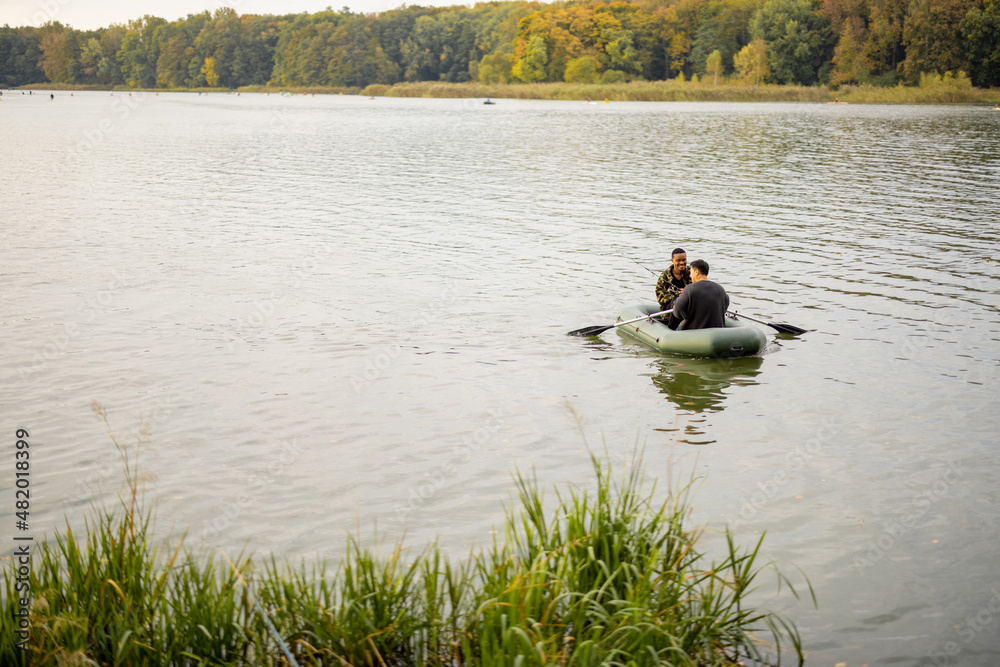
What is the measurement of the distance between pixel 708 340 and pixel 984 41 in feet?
283

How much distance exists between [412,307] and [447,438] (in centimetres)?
549

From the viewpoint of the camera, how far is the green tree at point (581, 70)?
117625mm

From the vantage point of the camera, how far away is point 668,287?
12391 millimetres

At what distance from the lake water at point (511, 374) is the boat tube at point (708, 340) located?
0.24 m

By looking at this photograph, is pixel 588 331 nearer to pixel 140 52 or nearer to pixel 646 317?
pixel 646 317

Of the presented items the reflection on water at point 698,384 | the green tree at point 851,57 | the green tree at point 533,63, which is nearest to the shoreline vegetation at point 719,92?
the green tree at point 851,57

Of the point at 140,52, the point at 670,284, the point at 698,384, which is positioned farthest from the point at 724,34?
the point at 698,384

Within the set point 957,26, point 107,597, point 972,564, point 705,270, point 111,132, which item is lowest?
point 972,564

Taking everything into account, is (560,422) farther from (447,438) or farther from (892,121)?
(892,121)

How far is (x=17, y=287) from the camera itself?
1468 cm

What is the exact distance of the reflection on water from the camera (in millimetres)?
9156

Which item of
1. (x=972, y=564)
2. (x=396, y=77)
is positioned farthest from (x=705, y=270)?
(x=396, y=77)

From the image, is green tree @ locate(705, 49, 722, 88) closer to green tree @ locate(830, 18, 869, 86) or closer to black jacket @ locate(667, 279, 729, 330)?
green tree @ locate(830, 18, 869, 86)

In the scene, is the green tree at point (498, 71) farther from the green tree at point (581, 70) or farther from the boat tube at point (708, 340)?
the boat tube at point (708, 340)
